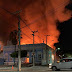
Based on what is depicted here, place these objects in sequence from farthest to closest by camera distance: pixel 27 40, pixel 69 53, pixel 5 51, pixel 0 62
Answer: pixel 69 53 < pixel 27 40 < pixel 5 51 < pixel 0 62

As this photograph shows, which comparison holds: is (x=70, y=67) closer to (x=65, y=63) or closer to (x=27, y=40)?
(x=65, y=63)

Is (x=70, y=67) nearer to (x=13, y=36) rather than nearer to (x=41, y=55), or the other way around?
(x=41, y=55)

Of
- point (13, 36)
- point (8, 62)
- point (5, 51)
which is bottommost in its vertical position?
point (8, 62)

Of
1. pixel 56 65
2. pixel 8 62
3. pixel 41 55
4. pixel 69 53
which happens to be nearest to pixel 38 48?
pixel 41 55

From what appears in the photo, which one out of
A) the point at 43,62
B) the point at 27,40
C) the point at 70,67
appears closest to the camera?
the point at 70,67

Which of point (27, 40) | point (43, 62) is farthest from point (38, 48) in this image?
point (27, 40)

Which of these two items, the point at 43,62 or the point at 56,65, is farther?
the point at 43,62

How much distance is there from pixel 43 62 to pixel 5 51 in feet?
50.3

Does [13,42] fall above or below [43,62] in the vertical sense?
above

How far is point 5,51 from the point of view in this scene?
59.4 metres

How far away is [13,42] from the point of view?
64.6 metres

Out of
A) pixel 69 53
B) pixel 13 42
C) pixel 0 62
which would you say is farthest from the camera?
pixel 69 53

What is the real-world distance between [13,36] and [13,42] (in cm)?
284

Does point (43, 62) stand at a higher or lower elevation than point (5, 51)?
lower
